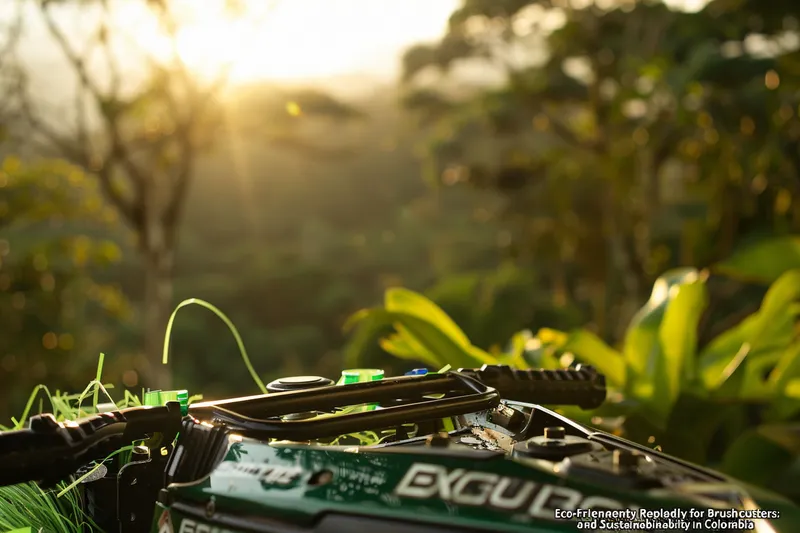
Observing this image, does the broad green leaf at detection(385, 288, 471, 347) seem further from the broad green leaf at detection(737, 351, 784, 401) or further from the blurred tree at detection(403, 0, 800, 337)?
the blurred tree at detection(403, 0, 800, 337)

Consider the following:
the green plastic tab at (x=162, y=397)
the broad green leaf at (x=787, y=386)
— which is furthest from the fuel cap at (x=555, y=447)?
the broad green leaf at (x=787, y=386)

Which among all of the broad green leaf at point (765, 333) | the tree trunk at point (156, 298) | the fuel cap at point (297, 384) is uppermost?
the fuel cap at point (297, 384)

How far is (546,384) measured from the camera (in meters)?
1.44

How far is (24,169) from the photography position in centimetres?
1003

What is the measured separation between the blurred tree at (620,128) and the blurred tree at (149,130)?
3.63m

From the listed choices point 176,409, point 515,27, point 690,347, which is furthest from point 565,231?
point 176,409

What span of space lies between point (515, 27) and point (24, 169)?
766cm

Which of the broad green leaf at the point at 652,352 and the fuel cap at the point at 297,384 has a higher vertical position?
the fuel cap at the point at 297,384

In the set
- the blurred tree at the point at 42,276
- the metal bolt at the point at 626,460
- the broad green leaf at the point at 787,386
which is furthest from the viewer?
the blurred tree at the point at 42,276

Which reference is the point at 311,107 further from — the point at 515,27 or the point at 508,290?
the point at 508,290

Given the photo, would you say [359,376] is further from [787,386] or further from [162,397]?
[787,386]

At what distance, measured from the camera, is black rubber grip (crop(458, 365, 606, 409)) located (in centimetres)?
137

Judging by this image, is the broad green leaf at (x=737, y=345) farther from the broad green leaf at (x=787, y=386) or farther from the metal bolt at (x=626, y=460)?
the metal bolt at (x=626, y=460)

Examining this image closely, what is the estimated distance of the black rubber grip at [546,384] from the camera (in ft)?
Result: 4.48
